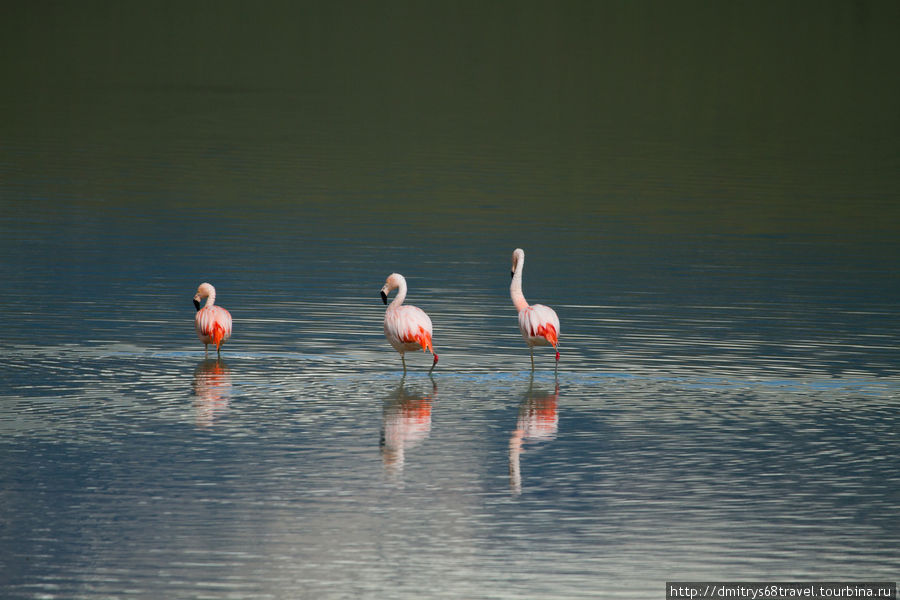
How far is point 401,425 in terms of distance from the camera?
457 inches

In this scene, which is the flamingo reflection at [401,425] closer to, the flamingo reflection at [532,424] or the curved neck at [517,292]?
the flamingo reflection at [532,424]

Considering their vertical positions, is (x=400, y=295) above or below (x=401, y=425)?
above

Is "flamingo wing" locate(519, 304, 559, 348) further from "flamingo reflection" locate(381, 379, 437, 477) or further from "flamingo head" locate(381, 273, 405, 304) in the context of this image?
"flamingo head" locate(381, 273, 405, 304)

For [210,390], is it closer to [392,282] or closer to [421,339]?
[421,339]

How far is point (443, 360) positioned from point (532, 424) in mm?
2584

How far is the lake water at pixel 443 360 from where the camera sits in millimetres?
8766

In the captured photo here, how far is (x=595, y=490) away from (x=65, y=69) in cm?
4975

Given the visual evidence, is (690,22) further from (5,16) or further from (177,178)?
(177,178)

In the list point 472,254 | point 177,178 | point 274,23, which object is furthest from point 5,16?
point 472,254

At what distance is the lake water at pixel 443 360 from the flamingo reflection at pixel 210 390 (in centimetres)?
4

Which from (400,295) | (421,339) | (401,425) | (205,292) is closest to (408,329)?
(421,339)

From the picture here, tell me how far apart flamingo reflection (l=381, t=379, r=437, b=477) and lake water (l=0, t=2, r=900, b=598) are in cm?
4

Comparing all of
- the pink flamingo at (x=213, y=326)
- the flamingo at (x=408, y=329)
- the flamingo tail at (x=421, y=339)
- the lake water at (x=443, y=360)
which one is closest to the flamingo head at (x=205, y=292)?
the lake water at (x=443, y=360)

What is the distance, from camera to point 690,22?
86438 millimetres
